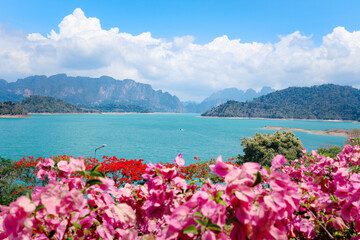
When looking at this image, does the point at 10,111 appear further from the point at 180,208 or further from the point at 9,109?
the point at 180,208

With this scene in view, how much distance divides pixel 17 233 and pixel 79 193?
30 centimetres

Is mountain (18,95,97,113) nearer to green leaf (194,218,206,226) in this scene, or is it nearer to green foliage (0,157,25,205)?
green foliage (0,157,25,205)

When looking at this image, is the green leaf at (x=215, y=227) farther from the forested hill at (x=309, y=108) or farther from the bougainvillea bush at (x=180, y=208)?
the forested hill at (x=309, y=108)

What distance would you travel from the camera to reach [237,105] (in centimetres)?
17762

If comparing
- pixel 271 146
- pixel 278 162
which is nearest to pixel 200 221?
pixel 278 162

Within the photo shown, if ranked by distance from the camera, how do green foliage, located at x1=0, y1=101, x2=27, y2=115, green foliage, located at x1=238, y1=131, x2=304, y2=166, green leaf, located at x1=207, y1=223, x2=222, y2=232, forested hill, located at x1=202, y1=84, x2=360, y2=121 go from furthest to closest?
forested hill, located at x1=202, y1=84, x2=360, y2=121 < green foliage, located at x1=0, y1=101, x2=27, y2=115 < green foliage, located at x1=238, y1=131, x2=304, y2=166 < green leaf, located at x1=207, y1=223, x2=222, y2=232

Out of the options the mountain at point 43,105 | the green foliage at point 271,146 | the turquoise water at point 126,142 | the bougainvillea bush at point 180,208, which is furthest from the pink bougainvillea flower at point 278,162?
the mountain at point 43,105

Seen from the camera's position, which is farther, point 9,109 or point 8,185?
point 9,109

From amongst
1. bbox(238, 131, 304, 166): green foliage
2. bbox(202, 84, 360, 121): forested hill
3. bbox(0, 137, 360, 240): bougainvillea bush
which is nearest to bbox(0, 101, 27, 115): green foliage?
bbox(202, 84, 360, 121): forested hill

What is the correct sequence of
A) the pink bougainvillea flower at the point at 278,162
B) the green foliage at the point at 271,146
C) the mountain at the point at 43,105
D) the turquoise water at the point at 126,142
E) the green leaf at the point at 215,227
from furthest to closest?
1. the mountain at the point at 43,105
2. the turquoise water at the point at 126,142
3. the green foliage at the point at 271,146
4. the pink bougainvillea flower at the point at 278,162
5. the green leaf at the point at 215,227

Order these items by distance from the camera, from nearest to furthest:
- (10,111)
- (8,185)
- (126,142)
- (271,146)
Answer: (8,185)
(271,146)
(126,142)
(10,111)

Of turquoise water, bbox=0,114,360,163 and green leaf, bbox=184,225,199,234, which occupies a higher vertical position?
green leaf, bbox=184,225,199,234

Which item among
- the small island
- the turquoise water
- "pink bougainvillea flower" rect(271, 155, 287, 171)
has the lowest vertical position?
the turquoise water

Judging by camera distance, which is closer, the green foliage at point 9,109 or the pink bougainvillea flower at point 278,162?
the pink bougainvillea flower at point 278,162
